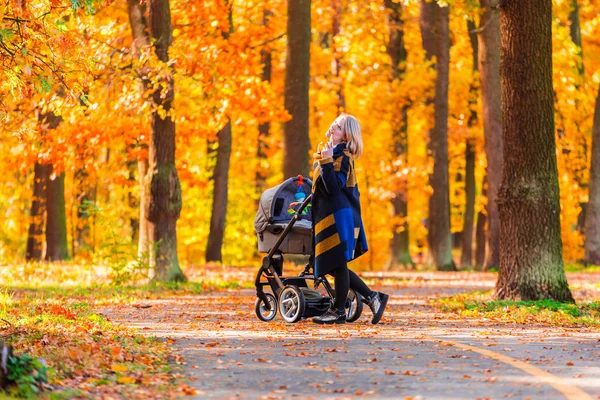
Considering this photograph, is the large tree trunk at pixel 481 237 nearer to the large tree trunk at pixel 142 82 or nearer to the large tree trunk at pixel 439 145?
the large tree trunk at pixel 439 145

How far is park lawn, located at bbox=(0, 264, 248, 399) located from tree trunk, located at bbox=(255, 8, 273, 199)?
18.0m

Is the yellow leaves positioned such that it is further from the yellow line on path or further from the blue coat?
the blue coat

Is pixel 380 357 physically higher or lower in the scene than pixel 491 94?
lower

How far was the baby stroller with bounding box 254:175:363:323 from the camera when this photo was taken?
41.3ft

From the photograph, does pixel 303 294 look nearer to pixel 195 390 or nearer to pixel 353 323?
pixel 353 323

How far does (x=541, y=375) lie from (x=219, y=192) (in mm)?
24373

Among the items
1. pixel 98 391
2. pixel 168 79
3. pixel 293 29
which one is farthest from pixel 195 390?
pixel 293 29

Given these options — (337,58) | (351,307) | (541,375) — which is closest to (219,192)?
(337,58)

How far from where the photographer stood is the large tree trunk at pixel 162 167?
2044 cm

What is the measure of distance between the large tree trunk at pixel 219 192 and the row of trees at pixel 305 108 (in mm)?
67

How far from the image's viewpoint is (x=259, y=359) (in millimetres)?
9266

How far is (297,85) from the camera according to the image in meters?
25.5

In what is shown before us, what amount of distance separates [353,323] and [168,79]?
28.4ft

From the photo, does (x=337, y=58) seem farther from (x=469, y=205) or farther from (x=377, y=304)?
(x=377, y=304)
